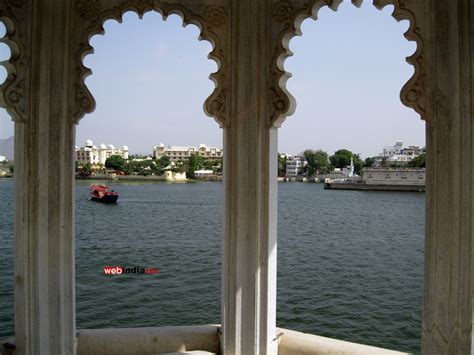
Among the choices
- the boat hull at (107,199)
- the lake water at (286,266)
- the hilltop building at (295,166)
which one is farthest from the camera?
the hilltop building at (295,166)

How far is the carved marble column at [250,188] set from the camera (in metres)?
2.78

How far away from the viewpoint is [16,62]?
8.82 feet

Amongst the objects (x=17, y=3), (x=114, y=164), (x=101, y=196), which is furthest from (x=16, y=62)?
(x=114, y=164)

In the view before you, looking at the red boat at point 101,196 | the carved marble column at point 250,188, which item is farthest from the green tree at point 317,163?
the carved marble column at point 250,188

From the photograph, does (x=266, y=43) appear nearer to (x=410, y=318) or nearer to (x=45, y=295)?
(x=45, y=295)

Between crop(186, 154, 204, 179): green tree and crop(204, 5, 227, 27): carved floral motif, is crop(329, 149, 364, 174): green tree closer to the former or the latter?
crop(186, 154, 204, 179): green tree

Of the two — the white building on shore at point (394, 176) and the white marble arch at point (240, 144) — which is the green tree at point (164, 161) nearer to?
the white building on shore at point (394, 176)

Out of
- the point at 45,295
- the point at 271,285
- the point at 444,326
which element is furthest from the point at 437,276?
the point at 45,295

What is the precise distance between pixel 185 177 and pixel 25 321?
5876 centimetres

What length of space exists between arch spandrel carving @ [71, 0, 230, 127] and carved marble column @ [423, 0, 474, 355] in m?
1.11

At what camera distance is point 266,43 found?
2770mm

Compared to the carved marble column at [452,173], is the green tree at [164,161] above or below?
above

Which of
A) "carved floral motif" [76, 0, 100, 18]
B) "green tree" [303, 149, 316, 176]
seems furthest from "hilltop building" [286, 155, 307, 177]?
"carved floral motif" [76, 0, 100, 18]

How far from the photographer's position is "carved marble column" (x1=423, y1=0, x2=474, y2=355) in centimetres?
247
